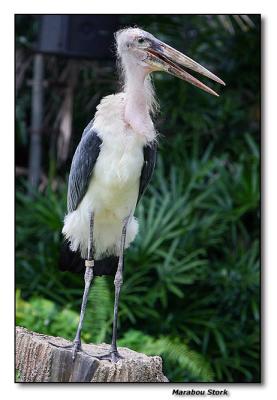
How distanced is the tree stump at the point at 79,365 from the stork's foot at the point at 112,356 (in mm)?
15

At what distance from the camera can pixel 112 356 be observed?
361 cm

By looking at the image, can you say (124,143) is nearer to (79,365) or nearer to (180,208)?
(79,365)

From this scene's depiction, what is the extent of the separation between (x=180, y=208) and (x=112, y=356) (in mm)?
2087

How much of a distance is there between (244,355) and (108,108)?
2351 millimetres

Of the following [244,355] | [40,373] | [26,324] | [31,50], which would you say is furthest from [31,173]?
[40,373]

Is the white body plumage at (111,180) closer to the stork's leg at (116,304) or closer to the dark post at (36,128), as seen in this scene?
the stork's leg at (116,304)

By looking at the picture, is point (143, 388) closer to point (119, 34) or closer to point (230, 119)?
point (119, 34)

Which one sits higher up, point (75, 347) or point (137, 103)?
point (137, 103)

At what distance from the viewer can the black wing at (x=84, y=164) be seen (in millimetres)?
3592

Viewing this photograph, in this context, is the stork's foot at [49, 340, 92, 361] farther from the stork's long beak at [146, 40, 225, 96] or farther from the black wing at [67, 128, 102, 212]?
the stork's long beak at [146, 40, 225, 96]

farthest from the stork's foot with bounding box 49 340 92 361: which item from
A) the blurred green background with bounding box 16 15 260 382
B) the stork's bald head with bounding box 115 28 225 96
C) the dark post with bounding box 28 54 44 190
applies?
the dark post with bounding box 28 54 44 190

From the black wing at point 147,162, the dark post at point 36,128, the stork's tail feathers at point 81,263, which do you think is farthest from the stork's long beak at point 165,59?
the dark post at point 36,128

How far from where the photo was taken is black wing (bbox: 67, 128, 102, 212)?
11.8 ft

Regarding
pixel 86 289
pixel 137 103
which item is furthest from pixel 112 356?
pixel 137 103
